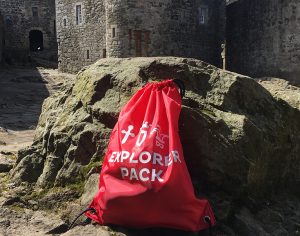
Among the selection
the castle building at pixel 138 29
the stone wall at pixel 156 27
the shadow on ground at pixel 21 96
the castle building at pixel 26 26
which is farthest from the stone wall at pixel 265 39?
the castle building at pixel 26 26

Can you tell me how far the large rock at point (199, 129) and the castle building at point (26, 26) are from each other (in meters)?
24.2

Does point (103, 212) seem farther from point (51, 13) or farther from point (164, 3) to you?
point (51, 13)

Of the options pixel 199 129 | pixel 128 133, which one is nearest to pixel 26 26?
pixel 199 129

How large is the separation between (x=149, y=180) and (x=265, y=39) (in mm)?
13751

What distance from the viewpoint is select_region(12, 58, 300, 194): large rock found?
151 inches

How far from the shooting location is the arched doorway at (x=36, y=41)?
3011 centimetres

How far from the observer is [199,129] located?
385 cm

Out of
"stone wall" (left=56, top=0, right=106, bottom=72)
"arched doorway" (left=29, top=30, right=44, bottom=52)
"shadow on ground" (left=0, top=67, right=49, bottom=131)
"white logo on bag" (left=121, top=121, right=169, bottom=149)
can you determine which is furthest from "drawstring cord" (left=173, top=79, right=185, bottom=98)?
"arched doorway" (left=29, top=30, right=44, bottom=52)

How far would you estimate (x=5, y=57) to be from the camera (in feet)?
87.5

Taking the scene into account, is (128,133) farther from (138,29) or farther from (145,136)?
(138,29)

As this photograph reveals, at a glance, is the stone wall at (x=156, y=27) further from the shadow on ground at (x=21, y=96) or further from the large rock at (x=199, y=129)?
the large rock at (x=199, y=129)

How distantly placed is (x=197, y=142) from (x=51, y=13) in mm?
27508

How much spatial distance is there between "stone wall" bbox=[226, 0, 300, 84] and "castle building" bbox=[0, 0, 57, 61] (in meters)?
13.9

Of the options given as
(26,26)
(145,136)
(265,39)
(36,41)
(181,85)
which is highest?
(26,26)
